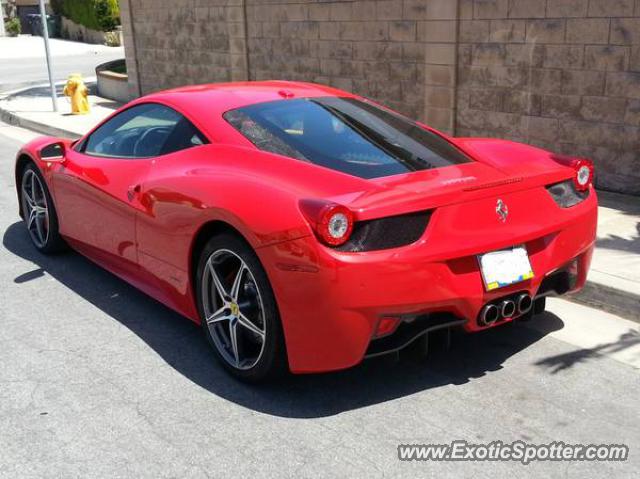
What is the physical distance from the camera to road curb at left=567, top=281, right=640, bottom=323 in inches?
185

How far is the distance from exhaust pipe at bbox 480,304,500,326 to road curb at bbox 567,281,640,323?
150cm

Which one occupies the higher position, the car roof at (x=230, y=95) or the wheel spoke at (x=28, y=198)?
the car roof at (x=230, y=95)

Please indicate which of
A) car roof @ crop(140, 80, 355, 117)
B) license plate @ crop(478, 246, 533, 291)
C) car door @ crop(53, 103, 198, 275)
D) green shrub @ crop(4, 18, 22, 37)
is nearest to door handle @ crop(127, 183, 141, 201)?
car door @ crop(53, 103, 198, 275)

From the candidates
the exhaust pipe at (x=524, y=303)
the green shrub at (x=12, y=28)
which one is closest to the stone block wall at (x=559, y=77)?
the exhaust pipe at (x=524, y=303)

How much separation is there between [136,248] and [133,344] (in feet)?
1.86

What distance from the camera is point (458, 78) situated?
29.3 ft

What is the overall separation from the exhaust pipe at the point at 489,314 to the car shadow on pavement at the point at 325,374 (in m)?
0.42

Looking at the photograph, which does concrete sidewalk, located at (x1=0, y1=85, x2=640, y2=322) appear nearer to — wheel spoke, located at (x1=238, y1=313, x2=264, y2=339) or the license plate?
the license plate

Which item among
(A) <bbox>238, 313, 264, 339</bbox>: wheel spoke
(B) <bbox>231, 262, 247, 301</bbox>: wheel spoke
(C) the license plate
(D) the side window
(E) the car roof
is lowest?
(A) <bbox>238, 313, 264, 339</bbox>: wheel spoke

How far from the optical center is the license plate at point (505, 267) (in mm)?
3543

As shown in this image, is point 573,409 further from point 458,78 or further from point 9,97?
point 9,97

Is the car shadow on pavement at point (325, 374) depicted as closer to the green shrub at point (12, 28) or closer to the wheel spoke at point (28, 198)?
the wheel spoke at point (28, 198)

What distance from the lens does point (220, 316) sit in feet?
13.2

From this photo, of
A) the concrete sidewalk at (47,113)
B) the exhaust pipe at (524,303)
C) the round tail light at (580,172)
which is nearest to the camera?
the exhaust pipe at (524,303)
